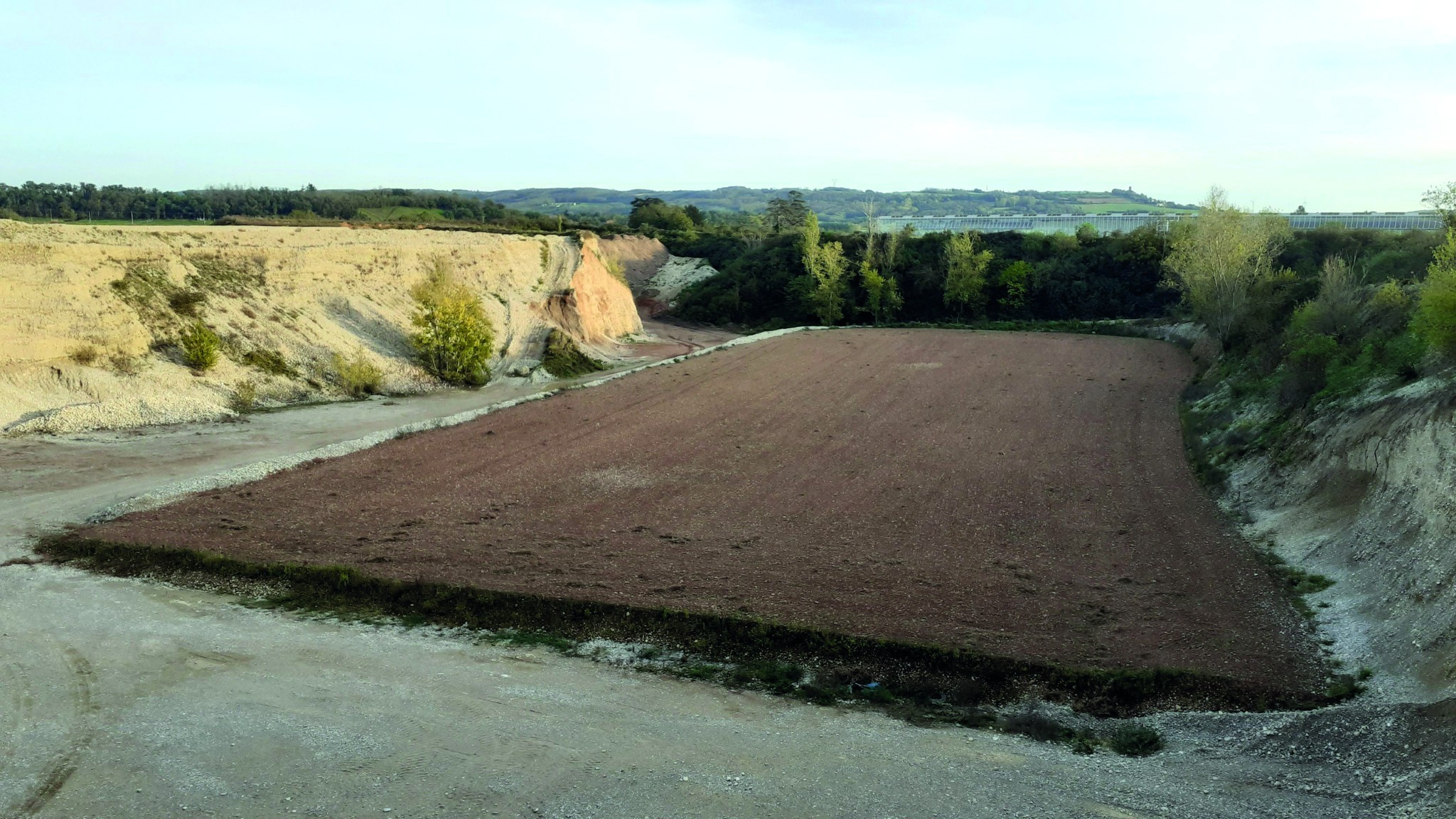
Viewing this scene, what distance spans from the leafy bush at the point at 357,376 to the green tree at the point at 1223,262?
3284cm

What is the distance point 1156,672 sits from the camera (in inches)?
465

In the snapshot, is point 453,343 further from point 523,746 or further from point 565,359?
point 523,746

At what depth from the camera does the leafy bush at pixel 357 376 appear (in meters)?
33.8

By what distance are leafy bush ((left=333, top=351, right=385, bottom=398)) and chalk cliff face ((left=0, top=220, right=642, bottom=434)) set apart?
32 cm

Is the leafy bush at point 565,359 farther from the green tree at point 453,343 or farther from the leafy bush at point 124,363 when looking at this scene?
the leafy bush at point 124,363

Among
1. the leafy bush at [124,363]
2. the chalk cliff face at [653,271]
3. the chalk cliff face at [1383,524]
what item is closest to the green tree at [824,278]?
the chalk cliff face at [653,271]

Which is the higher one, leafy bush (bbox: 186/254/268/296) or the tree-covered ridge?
the tree-covered ridge

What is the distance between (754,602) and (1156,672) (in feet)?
18.3

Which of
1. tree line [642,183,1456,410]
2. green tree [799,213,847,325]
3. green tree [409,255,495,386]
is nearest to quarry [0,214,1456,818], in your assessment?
green tree [409,255,495,386]

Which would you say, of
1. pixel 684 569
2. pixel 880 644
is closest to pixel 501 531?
pixel 684 569

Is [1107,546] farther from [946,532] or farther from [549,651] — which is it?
[549,651]

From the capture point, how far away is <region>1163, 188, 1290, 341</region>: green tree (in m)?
38.2

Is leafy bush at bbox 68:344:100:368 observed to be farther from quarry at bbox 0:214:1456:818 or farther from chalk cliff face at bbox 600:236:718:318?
chalk cliff face at bbox 600:236:718:318

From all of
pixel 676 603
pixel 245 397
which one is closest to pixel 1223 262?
pixel 676 603
